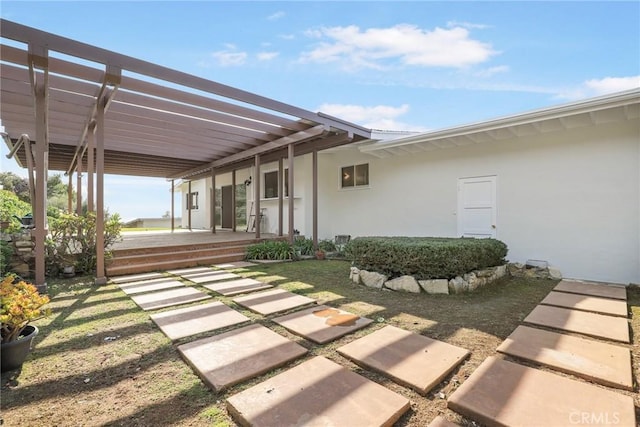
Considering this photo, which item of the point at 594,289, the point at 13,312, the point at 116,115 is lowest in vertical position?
the point at 594,289

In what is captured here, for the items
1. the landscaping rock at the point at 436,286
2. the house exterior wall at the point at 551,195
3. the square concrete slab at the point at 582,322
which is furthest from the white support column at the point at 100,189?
the house exterior wall at the point at 551,195

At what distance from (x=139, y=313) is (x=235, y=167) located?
27.5ft

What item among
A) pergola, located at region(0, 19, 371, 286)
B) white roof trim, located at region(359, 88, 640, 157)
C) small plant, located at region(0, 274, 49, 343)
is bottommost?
small plant, located at region(0, 274, 49, 343)

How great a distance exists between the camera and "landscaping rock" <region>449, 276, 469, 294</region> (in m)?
4.44

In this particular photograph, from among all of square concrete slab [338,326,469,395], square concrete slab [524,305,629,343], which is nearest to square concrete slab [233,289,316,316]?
square concrete slab [338,326,469,395]

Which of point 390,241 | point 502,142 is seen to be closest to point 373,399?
point 390,241

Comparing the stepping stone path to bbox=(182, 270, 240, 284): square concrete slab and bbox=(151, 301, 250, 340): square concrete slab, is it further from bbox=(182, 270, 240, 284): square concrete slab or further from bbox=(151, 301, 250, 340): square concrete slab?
bbox=(151, 301, 250, 340): square concrete slab

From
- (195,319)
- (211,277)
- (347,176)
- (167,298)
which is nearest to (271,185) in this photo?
(347,176)

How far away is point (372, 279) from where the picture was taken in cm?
485

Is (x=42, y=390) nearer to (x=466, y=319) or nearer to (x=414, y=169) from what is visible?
(x=466, y=319)

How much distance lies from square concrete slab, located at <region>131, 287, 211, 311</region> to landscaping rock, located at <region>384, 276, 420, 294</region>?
270 cm

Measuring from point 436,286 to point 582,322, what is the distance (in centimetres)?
163

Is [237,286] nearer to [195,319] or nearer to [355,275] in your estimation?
[195,319]

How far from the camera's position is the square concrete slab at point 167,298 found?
3.75 metres
